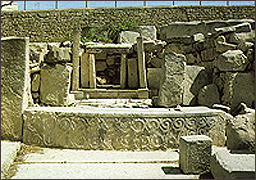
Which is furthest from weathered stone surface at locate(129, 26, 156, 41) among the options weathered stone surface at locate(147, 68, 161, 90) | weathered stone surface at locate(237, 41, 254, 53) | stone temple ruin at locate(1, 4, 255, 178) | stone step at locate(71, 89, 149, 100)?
weathered stone surface at locate(237, 41, 254, 53)

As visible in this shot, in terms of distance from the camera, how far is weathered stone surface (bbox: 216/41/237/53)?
6820 millimetres

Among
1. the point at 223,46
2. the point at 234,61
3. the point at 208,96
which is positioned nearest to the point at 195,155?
the point at 208,96

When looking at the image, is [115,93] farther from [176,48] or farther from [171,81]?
[176,48]

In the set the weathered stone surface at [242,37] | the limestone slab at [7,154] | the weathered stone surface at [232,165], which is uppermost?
the weathered stone surface at [242,37]

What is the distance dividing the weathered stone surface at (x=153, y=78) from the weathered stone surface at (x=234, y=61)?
8.29 feet

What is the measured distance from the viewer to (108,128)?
14.1ft

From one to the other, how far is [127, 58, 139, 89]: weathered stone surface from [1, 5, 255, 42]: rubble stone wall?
16.2 feet

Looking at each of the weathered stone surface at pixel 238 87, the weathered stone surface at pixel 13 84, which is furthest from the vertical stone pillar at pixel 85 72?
the weathered stone surface at pixel 238 87

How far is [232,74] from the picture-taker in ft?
21.0

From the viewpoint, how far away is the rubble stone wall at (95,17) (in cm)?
1272

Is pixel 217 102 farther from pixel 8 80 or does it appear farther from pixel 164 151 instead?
pixel 8 80

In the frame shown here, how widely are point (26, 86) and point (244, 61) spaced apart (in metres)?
5.17

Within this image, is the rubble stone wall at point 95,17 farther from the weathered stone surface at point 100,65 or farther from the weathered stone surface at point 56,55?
the weathered stone surface at point 56,55

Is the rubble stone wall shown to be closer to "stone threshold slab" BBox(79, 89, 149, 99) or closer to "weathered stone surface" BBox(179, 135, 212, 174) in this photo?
"stone threshold slab" BBox(79, 89, 149, 99)
